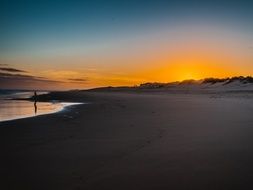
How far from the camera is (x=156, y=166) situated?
5.86m

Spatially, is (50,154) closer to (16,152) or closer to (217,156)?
(16,152)

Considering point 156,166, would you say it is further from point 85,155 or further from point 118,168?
point 85,155

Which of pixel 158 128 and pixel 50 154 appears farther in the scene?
→ pixel 158 128

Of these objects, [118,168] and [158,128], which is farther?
[158,128]

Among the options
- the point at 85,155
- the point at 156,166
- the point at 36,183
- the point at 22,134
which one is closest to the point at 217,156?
the point at 156,166

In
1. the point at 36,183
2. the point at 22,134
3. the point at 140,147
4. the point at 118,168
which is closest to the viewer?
the point at 36,183

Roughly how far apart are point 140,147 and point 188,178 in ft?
8.21

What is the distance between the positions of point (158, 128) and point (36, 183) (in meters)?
6.29

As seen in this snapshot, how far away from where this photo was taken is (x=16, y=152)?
734 centimetres

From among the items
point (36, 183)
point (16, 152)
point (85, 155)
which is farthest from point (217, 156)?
point (16, 152)

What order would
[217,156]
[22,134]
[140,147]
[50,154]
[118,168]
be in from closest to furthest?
1. [118,168]
2. [217,156]
3. [50,154]
4. [140,147]
5. [22,134]

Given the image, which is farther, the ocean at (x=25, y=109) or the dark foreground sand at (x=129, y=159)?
the ocean at (x=25, y=109)

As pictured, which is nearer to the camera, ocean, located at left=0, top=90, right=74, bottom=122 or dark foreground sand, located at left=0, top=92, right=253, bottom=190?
dark foreground sand, located at left=0, top=92, right=253, bottom=190

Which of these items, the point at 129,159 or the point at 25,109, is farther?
the point at 25,109
